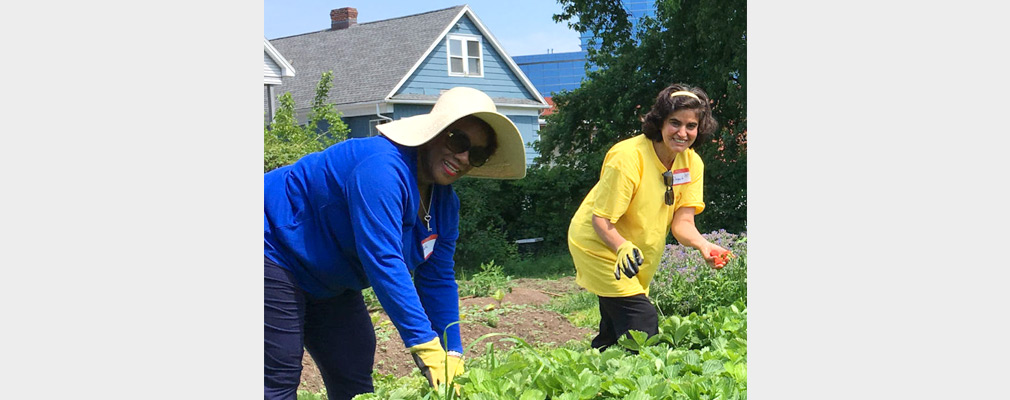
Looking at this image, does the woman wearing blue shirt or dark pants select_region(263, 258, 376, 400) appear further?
dark pants select_region(263, 258, 376, 400)

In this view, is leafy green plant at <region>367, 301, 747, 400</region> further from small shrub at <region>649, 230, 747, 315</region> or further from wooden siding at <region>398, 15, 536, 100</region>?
wooden siding at <region>398, 15, 536, 100</region>

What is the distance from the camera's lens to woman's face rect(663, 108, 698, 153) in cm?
337

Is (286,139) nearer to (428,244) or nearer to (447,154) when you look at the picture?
(428,244)

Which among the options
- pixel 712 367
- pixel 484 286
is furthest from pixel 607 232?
pixel 484 286

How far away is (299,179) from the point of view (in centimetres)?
249

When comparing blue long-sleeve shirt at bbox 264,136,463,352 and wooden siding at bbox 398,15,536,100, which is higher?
wooden siding at bbox 398,15,536,100

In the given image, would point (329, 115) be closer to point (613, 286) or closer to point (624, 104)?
point (624, 104)

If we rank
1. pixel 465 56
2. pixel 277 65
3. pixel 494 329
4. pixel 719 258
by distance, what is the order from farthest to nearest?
pixel 465 56
pixel 277 65
pixel 494 329
pixel 719 258

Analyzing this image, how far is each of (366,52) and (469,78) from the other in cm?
223

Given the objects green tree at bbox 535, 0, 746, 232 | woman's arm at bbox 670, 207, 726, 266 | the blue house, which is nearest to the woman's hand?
woman's arm at bbox 670, 207, 726, 266

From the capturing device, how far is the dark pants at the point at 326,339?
250cm

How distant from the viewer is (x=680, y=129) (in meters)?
3.38

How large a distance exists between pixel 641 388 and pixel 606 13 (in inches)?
407

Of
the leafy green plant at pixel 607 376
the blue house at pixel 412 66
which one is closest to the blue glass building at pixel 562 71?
the blue house at pixel 412 66
